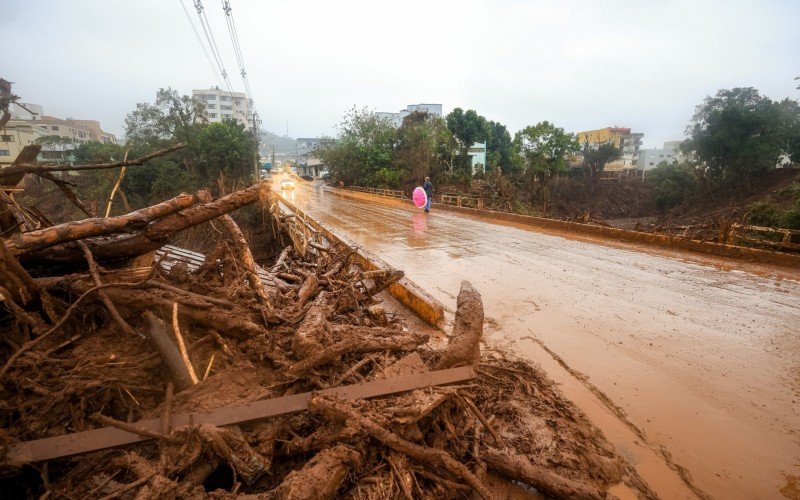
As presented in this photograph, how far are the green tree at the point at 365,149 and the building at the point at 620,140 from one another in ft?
123

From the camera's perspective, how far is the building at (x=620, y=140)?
193ft

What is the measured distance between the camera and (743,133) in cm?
3039

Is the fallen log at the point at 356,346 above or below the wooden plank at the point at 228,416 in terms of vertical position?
above

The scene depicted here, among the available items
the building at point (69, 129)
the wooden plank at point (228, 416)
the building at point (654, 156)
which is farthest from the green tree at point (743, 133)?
the building at point (69, 129)

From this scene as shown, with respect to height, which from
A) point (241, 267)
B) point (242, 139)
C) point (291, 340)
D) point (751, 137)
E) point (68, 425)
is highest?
point (751, 137)

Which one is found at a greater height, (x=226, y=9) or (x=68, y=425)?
(x=226, y=9)

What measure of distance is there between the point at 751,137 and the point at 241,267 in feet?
144

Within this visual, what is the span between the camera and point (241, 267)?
13.6 feet

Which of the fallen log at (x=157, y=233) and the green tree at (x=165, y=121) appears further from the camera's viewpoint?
the green tree at (x=165, y=121)

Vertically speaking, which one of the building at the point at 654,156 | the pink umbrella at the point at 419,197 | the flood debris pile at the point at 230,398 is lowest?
the flood debris pile at the point at 230,398

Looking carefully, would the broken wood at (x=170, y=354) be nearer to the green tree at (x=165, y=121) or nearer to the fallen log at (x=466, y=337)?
the fallen log at (x=466, y=337)

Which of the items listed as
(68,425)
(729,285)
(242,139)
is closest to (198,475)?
(68,425)

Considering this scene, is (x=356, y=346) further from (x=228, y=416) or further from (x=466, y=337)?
(x=228, y=416)

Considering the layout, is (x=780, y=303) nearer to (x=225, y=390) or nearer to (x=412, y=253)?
(x=412, y=253)
